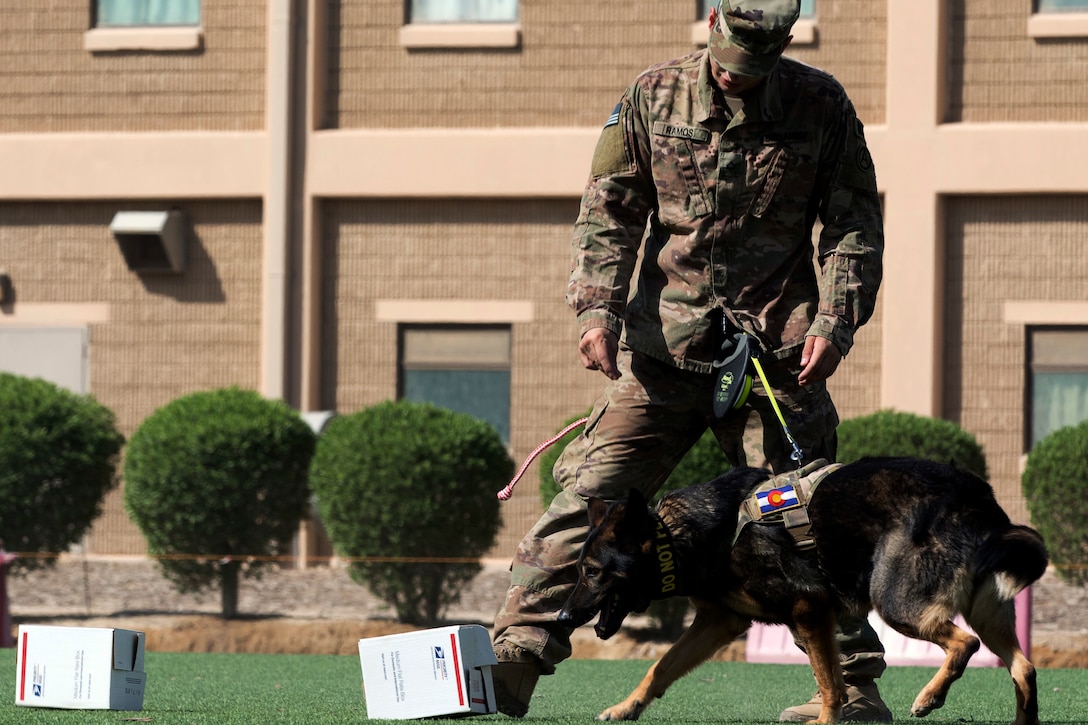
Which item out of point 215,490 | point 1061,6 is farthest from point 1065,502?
point 215,490

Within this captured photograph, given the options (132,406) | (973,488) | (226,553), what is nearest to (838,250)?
(973,488)

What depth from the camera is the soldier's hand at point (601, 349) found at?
5.28 metres

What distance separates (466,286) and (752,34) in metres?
10.8

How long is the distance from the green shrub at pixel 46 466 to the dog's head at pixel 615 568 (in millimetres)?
8033

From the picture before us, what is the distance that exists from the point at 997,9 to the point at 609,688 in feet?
31.8

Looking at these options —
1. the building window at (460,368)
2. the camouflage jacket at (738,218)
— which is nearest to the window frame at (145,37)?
the building window at (460,368)

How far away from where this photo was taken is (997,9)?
49.3 ft

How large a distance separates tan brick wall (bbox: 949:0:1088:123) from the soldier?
10157 millimetres

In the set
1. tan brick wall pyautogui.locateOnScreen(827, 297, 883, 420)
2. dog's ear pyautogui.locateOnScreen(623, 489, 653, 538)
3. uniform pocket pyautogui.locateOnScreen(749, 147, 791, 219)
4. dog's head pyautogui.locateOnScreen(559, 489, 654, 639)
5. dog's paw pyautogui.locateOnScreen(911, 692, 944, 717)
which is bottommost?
dog's paw pyautogui.locateOnScreen(911, 692, 944, 717)

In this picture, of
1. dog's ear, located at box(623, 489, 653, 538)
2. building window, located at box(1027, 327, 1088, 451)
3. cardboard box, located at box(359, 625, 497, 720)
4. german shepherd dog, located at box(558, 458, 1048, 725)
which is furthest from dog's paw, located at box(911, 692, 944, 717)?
building window, located at box(1027, 327, 1088, 451)

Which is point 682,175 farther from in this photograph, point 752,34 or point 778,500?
point 778,500

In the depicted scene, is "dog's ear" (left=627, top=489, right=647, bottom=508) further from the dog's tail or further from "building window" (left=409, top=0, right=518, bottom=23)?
"building window" (left=409, top=0, right=518, bottom=23)

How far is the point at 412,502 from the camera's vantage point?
1184 centimetres

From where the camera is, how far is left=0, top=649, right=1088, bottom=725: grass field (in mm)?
5445
